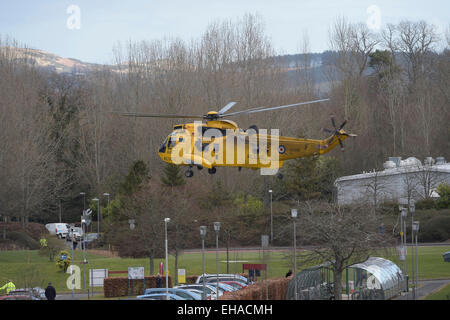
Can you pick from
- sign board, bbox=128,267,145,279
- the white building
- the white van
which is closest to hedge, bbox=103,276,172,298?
sign board, bbox=128,267,145,279

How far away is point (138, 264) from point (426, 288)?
2576 cm

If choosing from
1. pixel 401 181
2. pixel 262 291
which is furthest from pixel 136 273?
pixel 401 181

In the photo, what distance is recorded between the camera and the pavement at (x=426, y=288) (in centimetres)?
3350

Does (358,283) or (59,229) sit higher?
(358,283)

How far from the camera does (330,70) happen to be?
360ft

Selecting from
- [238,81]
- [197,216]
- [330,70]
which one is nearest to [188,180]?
[197,216]

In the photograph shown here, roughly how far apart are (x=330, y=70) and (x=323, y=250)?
82.1m

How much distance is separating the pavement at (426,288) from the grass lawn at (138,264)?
7.71 ft

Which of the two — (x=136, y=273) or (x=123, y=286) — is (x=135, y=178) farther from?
(x=136, y=273)

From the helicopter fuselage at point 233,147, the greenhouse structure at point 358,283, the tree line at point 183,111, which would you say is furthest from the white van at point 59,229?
the greenhouse structure at point 358,283

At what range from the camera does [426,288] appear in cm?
3653

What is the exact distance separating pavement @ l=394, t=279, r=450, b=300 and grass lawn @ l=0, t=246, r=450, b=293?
2.35 metres

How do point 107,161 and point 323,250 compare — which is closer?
point 323,250
